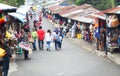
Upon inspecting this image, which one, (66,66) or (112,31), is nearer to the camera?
(66,66)

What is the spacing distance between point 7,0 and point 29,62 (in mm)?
22429

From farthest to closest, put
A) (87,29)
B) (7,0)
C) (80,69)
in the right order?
(7,0)
(87,29)
(80,69)

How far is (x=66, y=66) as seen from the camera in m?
19.0

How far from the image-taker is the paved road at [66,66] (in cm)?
1691

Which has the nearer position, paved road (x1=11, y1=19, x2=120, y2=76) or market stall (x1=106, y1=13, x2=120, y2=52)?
paved road (x1=11, y1=19, x2=120, y2=76)

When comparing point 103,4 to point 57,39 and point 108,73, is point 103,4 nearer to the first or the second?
point 57,39

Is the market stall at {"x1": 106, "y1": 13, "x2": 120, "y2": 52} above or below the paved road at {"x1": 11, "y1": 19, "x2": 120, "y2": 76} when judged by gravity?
above

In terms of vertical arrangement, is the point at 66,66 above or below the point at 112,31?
below

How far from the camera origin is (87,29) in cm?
3444

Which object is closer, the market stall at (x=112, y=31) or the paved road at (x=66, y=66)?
the paved road at (x=66, y=66)

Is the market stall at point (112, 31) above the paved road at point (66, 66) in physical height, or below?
above

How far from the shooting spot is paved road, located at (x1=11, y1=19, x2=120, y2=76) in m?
16.9

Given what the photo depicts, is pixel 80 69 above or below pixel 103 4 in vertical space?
below

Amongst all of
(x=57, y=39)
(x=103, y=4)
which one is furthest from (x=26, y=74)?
(x=103, y=4)
